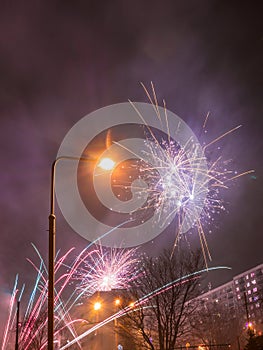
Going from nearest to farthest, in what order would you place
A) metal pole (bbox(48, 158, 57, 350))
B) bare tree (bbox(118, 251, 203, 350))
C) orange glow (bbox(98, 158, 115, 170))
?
1. metal pole (bbox(48, 158, 57, 350))
2. orange glow (bbox(98, 158, 115, 170))
3. bare tree (bbox(118, 251, 203, 350))

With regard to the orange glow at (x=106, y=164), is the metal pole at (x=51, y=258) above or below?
below

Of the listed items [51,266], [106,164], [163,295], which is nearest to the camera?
[51,266]

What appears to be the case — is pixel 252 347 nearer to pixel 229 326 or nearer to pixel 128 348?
pixel 128 348

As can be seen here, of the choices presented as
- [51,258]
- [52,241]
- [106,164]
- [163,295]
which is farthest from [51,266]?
[163,295]

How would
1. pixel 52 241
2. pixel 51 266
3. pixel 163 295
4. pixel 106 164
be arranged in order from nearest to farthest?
pixel 51 266 < pixel 52 241 < pixel 106 164 < pixel 163 295

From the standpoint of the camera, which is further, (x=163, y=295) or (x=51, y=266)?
(x=163, y=295)

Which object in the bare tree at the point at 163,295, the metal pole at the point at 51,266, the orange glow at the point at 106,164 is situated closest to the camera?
the metal pole at the point at 51,266

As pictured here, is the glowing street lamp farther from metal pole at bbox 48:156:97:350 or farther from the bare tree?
the bare tree

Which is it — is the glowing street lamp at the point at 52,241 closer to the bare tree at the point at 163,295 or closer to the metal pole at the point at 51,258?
the metal pole at the point at 51,258

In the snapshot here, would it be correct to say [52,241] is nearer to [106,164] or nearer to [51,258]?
[51,258]

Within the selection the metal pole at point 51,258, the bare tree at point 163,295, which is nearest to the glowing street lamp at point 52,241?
the metal pole at point 51,258

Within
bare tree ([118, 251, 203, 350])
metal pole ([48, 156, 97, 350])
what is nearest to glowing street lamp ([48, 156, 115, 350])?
metal pole ([48, 156, 97, 350])

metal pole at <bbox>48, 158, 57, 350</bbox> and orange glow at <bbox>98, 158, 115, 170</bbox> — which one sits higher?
orange glow at <bbox>98, 158, 115, 170</bbox>

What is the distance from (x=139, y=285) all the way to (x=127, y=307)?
195 centimetres
